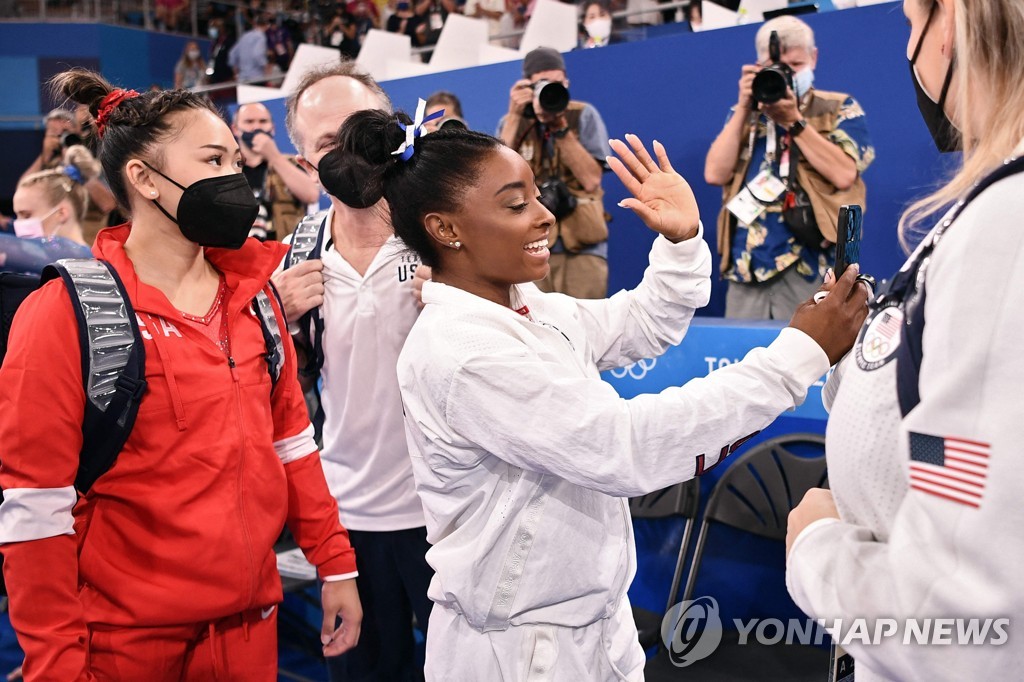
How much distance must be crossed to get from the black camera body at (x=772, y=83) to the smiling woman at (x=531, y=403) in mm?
2077

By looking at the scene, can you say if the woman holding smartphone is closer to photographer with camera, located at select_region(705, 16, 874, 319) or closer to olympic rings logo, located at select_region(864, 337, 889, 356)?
olympic rings logo, located at select_region(864, 337, 889, 356)

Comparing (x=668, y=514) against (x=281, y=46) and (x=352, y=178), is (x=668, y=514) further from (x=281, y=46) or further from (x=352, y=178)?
(x=281, y=46)

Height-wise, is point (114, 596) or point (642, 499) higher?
point (114, 596)

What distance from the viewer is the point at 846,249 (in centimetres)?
140

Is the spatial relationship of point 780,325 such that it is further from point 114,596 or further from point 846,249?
point 114,596

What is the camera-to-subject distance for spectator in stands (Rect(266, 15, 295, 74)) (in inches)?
425

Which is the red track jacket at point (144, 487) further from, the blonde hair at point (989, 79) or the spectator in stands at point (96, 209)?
the spectator in stands at point (96, 209)

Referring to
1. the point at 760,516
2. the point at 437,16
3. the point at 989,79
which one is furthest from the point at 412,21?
the point at 989,79

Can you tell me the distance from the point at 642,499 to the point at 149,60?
13.4m

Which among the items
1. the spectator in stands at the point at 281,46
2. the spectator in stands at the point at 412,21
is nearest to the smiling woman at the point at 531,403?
the spectator in stands at the point at 412,21

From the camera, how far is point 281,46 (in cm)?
1084

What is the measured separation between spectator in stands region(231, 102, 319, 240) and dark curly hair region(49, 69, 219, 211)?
359 centimetres

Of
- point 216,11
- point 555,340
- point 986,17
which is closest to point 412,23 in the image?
point 216,11

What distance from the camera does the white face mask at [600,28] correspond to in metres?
6.40
